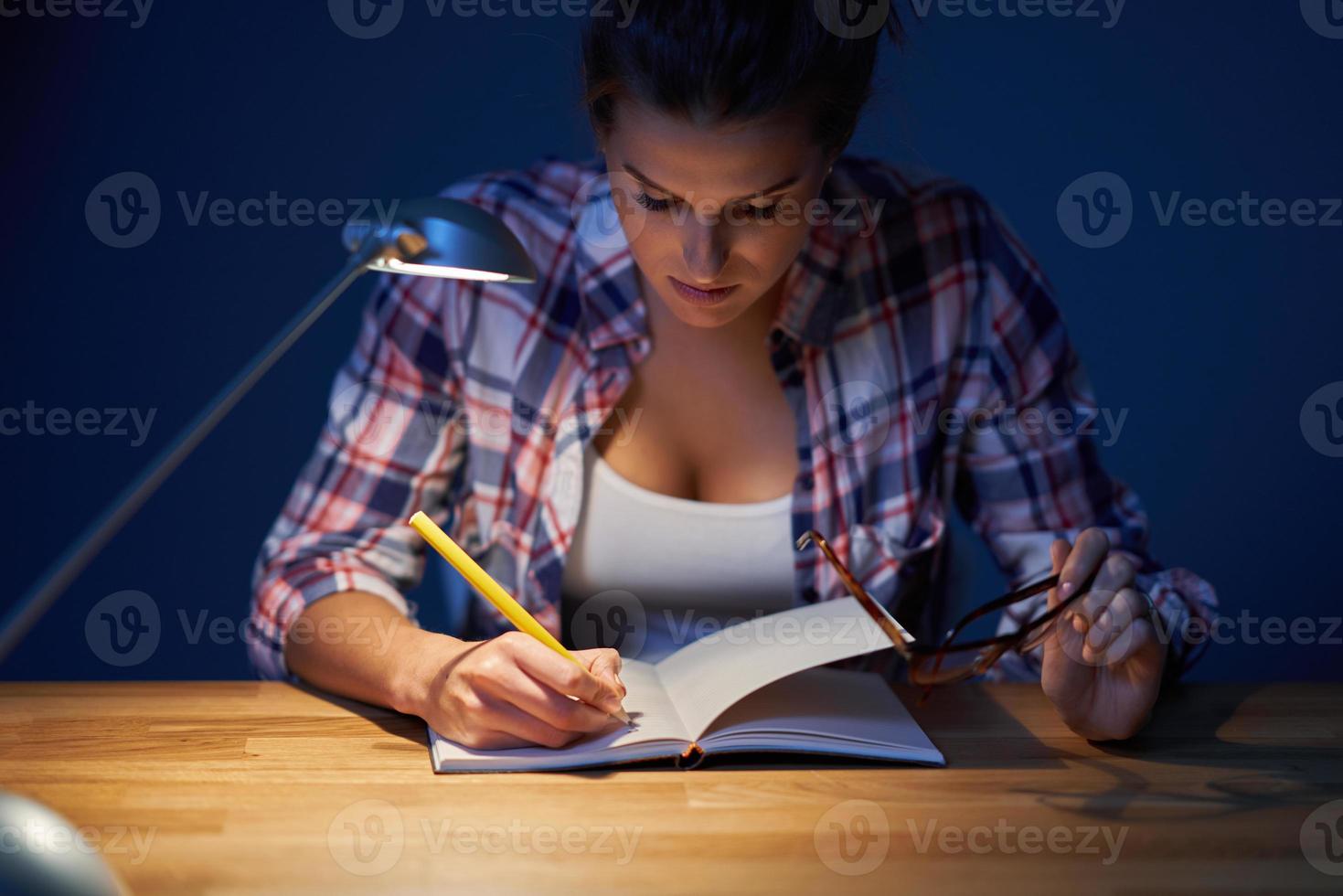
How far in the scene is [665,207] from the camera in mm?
1240

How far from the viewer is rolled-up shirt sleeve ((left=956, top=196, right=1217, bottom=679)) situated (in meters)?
1.50

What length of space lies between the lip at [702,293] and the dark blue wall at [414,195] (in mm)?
894

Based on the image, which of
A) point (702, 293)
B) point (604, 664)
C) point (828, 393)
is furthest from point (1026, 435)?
point (604, 664)

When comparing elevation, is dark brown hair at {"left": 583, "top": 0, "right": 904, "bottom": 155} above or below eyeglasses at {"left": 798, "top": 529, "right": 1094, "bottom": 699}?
above

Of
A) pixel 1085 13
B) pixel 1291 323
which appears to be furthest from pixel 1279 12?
pixel 1291 323

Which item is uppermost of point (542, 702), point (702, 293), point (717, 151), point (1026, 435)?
point (717, 151)

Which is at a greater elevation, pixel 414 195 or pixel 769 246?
pixel 414 195

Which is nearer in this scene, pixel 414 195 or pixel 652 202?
pixel 652 202

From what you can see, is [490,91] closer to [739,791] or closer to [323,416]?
[323,416]

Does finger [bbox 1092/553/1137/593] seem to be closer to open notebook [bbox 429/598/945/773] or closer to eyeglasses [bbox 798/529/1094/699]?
eyeglasses [bbox 798/529/1094/699]

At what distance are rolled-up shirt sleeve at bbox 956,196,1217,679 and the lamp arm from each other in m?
0.75

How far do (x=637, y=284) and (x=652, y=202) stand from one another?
290 millimetres

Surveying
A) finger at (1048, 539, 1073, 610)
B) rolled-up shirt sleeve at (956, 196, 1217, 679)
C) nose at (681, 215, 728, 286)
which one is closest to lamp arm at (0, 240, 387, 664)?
nose at (681, 215, 728, 286)

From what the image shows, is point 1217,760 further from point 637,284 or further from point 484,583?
point 637,284
